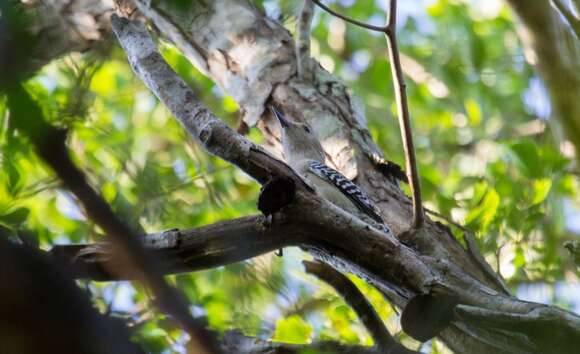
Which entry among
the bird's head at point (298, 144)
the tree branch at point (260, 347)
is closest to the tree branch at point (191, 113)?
the tree branch at point (260, 347)

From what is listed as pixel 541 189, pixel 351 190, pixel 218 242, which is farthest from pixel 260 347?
pixel 541 189

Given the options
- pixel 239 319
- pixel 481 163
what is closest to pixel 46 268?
pixel 239 319

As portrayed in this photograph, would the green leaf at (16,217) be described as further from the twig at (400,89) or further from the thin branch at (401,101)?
the thin branch at (401,101)

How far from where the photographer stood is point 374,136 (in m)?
6.95

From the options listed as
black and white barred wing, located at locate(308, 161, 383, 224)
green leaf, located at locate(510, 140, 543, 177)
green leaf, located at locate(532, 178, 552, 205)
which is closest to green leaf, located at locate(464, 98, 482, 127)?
black and white barred wing, located at locate(308, 161, 383, 224)

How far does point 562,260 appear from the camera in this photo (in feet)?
16.8

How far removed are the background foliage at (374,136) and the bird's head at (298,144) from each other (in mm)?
550

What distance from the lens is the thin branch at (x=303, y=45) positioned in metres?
4.68

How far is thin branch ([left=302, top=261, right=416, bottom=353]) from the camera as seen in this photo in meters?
3.21

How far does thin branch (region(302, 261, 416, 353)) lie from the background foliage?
18 cm

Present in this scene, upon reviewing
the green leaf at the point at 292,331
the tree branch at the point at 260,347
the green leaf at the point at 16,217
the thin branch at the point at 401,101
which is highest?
the thin branch at the point at 401,101

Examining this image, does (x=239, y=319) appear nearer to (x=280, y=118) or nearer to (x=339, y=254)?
(x=339, y=254)

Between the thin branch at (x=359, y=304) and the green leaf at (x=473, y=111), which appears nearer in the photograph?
the thin branch at (x=359, y=304)

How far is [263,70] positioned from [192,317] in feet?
11.8
